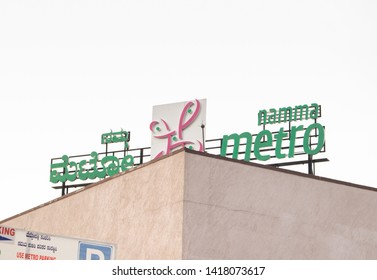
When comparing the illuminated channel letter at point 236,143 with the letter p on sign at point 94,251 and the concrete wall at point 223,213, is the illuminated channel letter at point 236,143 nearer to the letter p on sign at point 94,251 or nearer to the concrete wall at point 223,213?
the concrete wall at point 223,213

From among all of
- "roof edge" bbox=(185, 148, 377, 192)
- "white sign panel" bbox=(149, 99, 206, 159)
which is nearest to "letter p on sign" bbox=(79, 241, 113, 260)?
"roof edge" bbox=(185, 148, 377, 192)

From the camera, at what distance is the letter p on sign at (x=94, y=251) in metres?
15.2

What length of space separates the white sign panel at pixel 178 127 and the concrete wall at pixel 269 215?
5.83 meters

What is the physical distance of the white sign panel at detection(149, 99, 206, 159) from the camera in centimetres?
2895

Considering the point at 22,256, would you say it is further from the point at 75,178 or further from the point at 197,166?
the point at 75,178

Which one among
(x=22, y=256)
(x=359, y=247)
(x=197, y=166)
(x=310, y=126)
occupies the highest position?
(x=310, y=126)

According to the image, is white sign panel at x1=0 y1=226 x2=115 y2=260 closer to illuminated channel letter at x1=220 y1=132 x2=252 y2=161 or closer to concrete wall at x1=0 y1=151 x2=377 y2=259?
concrete wall at x1=0 y1=151 x2=377 y2=259

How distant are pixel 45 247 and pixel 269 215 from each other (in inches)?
381

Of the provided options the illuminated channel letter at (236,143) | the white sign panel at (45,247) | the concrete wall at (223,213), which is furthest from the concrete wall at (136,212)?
the white sign panel at (45,247)

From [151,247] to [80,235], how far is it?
160 inches
